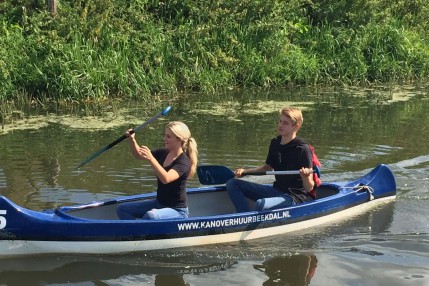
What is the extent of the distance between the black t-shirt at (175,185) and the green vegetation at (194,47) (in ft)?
24.1

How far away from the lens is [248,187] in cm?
741

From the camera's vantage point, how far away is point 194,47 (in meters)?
16.0

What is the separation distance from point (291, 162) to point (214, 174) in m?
1.00

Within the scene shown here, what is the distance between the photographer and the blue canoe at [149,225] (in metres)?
6.15

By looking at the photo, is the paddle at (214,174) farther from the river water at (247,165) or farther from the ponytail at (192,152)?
the ponytail at (192,152)

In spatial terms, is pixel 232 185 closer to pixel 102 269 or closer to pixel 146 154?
pixel 146 154

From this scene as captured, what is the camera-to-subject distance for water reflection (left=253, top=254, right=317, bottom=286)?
594 cm

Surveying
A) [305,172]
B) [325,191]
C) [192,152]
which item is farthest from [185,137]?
[325,191]

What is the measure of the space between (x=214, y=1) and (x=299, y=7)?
2828mm

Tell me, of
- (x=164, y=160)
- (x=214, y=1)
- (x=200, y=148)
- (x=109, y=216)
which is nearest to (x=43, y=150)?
(x=200, y=148)

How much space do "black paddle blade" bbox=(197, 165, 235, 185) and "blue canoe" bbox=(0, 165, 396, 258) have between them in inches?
3.9

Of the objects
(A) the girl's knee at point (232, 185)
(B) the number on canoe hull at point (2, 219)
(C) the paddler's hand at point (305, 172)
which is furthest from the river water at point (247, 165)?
(A) the girl's knee at point (232, 185)

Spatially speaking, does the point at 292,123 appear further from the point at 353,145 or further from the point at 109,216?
the point at 353,145

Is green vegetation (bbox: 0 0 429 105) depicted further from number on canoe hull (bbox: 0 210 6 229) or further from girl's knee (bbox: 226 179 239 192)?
number on canoe hull (bbox: 0 210 6 229)
